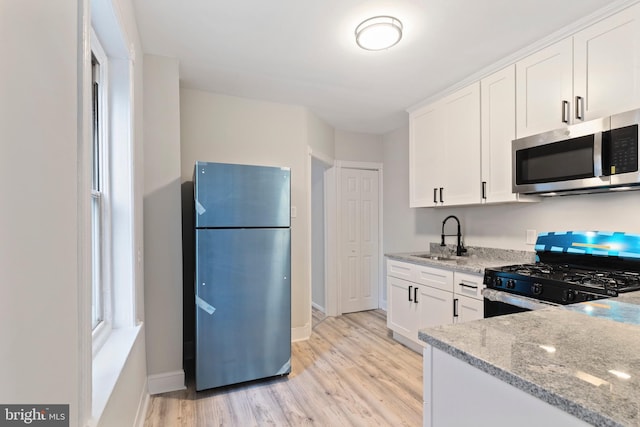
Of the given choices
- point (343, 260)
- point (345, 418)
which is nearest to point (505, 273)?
point (345, 418)

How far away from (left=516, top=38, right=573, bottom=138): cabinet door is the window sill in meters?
2.84

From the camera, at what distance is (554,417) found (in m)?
0.60

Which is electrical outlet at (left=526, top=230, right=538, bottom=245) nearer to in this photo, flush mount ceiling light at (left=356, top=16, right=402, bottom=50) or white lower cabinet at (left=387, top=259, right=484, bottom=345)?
white lower cabinet at (left=387, top=259, right=484, bottom=345)

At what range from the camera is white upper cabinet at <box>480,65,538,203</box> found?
7.96ft

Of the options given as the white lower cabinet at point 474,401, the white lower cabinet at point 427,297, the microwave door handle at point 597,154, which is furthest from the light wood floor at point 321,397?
the microwave door handle at point 597,154

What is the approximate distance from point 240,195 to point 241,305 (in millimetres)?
833

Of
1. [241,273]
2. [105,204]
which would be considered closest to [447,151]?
[241,273]

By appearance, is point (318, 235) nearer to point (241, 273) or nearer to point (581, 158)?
A: point (241, 273)

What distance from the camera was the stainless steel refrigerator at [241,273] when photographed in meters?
2.32

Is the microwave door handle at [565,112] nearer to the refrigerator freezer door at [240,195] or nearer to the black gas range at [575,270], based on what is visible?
the black gas range at [575,270]

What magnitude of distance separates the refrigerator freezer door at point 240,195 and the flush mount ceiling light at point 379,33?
1.08 metres

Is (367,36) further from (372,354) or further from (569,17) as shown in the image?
(372,354)

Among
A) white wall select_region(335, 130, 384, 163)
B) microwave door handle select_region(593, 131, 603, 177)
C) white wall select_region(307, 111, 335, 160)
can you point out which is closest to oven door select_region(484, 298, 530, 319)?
microwave door handle select_region(593, 131, 603, 177)

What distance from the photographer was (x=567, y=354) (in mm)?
743
